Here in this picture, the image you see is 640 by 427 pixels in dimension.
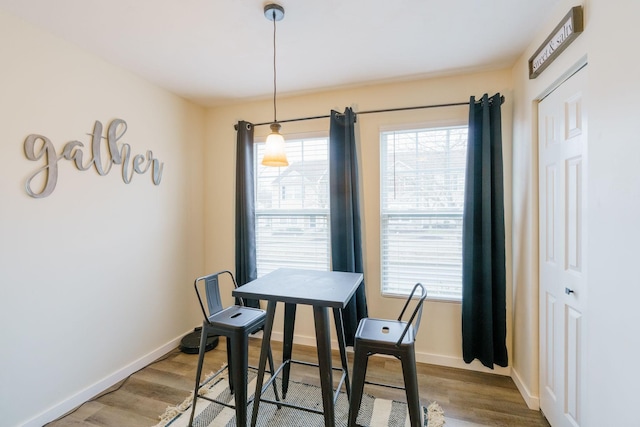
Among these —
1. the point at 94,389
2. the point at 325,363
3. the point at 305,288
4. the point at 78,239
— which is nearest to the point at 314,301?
the point at 305,288

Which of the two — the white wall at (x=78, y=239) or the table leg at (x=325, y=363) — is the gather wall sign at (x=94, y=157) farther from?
the table leg at (x=325, y=363)

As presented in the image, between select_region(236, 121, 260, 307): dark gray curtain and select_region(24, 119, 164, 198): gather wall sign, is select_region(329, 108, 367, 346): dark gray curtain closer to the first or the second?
select_region(236, 121, 260, 307): dark gray curtain

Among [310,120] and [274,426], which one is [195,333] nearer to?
[274,426]

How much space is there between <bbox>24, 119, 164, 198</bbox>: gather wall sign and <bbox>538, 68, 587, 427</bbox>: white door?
10.00 ft

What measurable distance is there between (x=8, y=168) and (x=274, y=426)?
2.23 metres

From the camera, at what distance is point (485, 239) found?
230 centimetres

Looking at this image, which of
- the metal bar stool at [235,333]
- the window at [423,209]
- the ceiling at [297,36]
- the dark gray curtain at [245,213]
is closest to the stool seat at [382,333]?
the metal bar stool at [235,333]

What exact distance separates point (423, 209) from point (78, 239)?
8.85 ft

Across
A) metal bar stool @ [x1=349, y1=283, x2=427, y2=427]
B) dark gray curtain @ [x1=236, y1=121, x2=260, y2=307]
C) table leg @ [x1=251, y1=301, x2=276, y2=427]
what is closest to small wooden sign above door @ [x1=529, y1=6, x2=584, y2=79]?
metal bar stool @ [x1=349, y1=283, x2=427, y2=427]

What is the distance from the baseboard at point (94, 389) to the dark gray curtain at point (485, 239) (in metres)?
2.72

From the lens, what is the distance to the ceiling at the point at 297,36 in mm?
1678

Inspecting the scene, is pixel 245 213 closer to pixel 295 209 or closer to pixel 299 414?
pixel 295 209

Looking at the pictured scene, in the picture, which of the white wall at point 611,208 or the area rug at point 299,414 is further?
the area rug at point 299,414

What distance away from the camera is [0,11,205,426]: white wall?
69.7 inches
